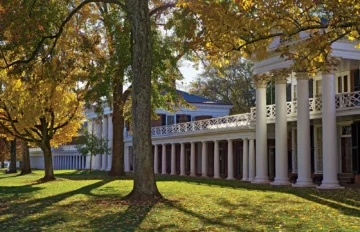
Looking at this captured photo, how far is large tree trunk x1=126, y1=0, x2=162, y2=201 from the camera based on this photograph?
55.9 feet

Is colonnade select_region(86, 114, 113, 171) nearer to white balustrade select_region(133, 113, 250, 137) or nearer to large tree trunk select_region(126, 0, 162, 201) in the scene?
white balustrade select_region(133, 113, 250, 137)

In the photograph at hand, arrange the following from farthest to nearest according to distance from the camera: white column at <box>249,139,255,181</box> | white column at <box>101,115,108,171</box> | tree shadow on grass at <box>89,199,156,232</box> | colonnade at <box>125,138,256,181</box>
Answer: white column at <box>101,115,108,171</box> → colonnade at <box>125,138,256,181</box> → white column at <box>249,139,255,181</box> → tree shadow on grass at <box>89,199,156,232</box>

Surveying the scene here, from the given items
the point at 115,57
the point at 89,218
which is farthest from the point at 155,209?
the point at 115,57

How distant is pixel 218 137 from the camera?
3981cm

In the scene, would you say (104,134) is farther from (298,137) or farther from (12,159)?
(298,137)

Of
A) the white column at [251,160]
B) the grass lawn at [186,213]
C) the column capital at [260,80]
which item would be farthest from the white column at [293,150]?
the grass lawn at [186,213]

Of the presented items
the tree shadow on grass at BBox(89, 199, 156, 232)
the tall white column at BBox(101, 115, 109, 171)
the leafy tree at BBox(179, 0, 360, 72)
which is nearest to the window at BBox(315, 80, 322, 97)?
the leafy tree at BBox(179, 0, 360, 72)

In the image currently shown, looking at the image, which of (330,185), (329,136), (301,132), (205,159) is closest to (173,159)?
(205,159)

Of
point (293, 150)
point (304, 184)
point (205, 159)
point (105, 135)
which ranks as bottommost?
point (304, 184)

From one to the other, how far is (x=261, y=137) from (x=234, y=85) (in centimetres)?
3456

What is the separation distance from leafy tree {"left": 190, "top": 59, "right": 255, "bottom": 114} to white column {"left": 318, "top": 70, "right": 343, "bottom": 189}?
36219 mm

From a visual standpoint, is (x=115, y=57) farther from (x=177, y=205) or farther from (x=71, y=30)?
(x=177, y=205)

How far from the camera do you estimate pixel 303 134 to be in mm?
27828

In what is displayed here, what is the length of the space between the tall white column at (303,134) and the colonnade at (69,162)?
165 ft
